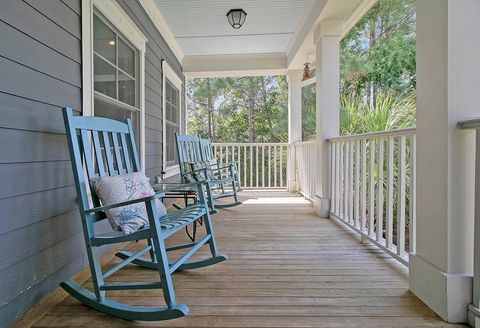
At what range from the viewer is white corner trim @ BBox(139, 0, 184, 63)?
324 centimetres

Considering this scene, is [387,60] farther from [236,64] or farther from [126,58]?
[126,58]

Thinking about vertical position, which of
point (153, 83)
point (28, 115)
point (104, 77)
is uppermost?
point (153, 83)

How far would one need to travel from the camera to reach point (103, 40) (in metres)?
2.28

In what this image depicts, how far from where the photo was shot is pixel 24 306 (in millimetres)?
1373

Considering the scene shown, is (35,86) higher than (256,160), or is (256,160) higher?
(35,86)

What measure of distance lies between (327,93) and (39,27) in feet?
8.91

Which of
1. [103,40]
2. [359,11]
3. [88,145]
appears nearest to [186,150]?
[103,40]

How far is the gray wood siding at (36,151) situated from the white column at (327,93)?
2462 millimetres

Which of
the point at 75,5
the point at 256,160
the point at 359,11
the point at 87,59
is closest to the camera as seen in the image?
the point at 75,5

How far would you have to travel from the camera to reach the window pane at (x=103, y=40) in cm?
215

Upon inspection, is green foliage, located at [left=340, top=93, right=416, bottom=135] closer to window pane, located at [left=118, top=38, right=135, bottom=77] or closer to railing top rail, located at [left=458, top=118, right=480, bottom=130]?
railing top rail, located at [left=458, top=118, right=480, bottom=130]

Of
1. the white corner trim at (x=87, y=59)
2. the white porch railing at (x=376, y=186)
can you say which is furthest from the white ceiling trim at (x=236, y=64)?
the white corner trim at (x=87, y=59)

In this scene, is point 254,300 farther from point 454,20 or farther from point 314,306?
point 454,20

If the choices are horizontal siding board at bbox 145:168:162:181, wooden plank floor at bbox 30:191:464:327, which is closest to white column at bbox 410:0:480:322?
wooden plank floor at bbox 30:191:464:327
